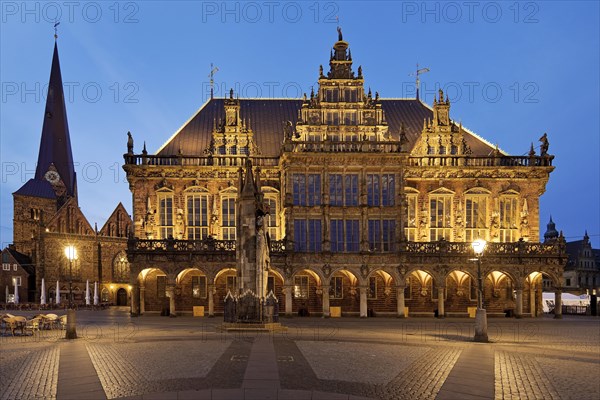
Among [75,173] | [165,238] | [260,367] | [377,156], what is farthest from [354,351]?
[75,173]

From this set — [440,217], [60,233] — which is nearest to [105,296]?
[60,233]

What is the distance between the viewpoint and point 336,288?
49.9 meters

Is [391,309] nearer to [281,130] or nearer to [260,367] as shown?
[281,130]

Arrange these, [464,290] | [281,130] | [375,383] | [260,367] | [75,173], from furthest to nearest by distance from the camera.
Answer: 1. [75,173]
2. [281,130]
3. [464,290]
4. [260,367]
5. [375,383]

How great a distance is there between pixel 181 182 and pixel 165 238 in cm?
478

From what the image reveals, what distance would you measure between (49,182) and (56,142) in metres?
7.80

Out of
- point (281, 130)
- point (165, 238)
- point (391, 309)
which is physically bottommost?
point (391, 309)

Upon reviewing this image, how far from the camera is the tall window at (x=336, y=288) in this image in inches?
1961

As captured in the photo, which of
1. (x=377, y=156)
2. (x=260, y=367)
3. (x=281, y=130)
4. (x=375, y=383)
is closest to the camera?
(x=375, y=383)

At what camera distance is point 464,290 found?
50.8m

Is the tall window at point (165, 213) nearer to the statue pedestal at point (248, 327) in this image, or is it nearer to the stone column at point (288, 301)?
the stone column at point (288, 301)

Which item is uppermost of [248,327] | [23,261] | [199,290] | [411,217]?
[411,217]

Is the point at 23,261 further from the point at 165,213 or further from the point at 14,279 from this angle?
the point at 165,213

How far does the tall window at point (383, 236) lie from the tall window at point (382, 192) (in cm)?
162
